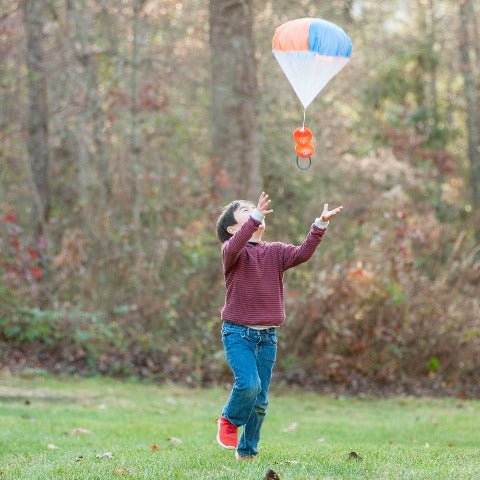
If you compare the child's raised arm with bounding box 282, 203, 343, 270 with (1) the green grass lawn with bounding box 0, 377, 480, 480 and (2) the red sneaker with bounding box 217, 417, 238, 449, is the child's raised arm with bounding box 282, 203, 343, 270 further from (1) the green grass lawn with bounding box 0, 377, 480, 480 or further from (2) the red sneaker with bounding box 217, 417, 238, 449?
(1) the green grass lawn with bounding box 0, 377, 480, 480

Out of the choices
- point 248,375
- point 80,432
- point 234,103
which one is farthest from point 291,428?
point 234,103

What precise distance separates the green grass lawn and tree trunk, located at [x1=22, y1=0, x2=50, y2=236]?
14.6 ft

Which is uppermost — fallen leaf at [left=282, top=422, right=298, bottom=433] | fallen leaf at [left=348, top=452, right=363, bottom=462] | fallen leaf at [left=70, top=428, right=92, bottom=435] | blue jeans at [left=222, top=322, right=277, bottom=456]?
blue jeans at [left=222, top=322, right=277, bottom=456]

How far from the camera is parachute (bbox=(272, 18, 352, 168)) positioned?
→ 6.58 meters

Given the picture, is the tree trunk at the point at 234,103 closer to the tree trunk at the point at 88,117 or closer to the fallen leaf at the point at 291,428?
the tree trunk at the point at 88,117

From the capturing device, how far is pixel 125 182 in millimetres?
16422

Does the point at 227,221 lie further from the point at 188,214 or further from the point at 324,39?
the point at 188,214

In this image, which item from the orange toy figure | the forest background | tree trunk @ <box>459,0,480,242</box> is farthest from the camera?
tree trunk @ <box>459,0,480,242</box>

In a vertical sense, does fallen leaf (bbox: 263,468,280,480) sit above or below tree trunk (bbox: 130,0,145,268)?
below

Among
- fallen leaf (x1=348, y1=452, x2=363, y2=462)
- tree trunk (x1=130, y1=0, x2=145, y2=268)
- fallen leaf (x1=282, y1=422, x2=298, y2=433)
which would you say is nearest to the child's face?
fallen leaf (x1=348, y1=452, x2=363, y2=462)

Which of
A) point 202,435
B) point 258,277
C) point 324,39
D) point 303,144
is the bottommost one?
point 202,435

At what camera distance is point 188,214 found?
15.4 m

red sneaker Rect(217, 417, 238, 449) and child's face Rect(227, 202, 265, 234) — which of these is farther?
child's face Rect(227, 202, 265, 234)

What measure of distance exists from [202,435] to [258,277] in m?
2.93
